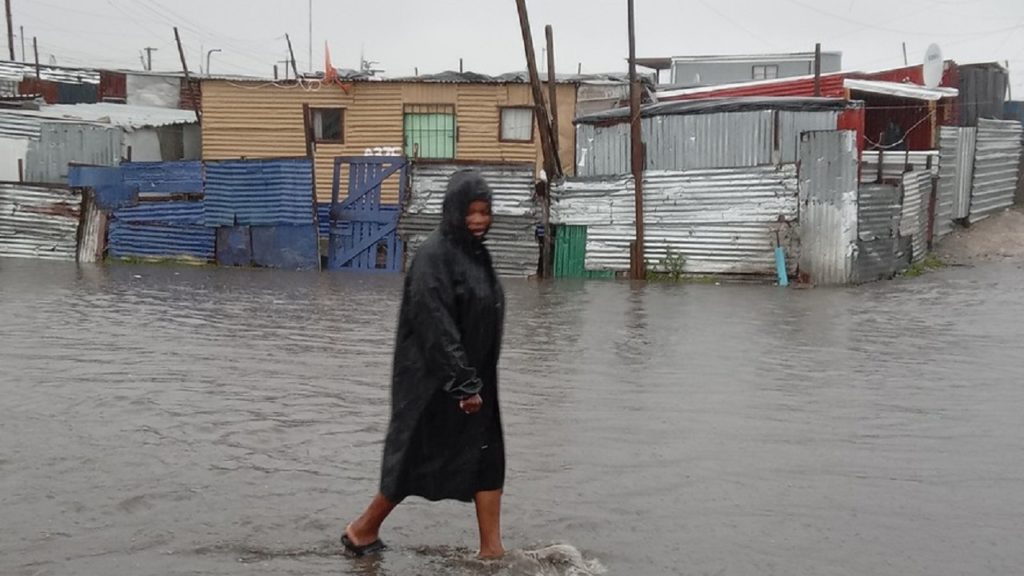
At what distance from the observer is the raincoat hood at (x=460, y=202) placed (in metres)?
4.87

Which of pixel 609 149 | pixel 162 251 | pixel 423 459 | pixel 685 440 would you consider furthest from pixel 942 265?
pixel 423 459

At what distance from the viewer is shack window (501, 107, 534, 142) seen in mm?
27219

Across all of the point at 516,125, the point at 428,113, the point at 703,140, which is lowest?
the point at 703,140

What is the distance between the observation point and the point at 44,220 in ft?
75.8

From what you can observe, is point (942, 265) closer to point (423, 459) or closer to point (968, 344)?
point (968, 344)

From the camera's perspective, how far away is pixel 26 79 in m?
38.1

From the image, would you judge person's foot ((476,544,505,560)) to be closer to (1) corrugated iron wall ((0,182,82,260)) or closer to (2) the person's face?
(2) the person's face

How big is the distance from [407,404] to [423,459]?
0.80 feet

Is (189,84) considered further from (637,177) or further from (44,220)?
(637,177)

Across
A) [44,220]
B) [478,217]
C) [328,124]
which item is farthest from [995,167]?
[478,217]

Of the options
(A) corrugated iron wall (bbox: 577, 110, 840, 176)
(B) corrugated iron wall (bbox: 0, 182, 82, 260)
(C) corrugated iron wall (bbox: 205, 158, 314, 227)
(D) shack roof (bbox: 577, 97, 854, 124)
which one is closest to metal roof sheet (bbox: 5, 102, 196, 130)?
(B) corrugated iron wall (bbox: 0, 182, 82, 260)

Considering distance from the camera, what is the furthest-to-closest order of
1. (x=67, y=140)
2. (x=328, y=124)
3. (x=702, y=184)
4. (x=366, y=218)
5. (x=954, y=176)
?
(x=328, y=124), (x=67, y=140), (x=954, y=176), (x=366, y=218), (x=702, y=184)

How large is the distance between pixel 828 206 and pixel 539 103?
5.27 meters

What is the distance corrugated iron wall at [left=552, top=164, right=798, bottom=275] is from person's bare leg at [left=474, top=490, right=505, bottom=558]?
15180mm
